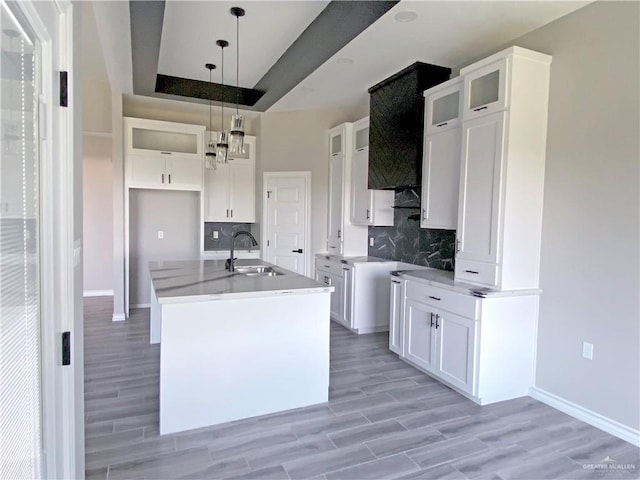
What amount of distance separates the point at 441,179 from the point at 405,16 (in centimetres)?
142

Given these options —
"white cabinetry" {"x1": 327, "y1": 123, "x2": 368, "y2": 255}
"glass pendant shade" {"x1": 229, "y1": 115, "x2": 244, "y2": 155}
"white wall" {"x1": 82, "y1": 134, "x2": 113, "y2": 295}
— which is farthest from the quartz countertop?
"white wall" {"x1": 82, "y1": 134, "x2": 113, "y2": 295}

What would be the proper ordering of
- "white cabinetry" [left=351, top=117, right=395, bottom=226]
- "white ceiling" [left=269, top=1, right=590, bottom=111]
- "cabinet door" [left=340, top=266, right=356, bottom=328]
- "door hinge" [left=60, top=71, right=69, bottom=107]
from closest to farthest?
"door hinge" [left=60, top=71, right=69, bottom=107], "white ceiling" [left=269, top=1, right=590, bottom=111], "cabinet door" [left=340, top=266, right=356, bottom=328], "white cabinetry" [left=351, top=117, right=395, bottom=226]

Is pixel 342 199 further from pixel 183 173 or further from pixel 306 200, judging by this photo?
pixel 183 173

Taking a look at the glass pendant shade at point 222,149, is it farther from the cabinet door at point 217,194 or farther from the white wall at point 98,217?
the white wall at point 98,217

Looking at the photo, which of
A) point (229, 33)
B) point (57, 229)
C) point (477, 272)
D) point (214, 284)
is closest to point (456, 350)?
point (477, 272)

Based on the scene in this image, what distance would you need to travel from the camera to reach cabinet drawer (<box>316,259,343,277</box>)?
5023 mm

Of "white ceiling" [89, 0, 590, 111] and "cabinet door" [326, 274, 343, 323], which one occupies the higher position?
"white ceiling" [89, 0, 590, 111]

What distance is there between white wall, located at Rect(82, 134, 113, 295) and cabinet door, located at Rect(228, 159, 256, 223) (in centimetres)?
225

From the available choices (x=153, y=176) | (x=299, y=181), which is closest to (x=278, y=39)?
(x=299, y=181)

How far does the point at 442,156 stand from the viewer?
3.68 m

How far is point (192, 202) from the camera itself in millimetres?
6008

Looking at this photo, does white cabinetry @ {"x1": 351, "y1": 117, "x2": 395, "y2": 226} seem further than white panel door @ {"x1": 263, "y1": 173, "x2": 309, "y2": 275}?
No

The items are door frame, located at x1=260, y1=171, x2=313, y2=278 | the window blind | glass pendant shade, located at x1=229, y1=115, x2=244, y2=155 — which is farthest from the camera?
door frame, located at x1=260, y1=171, x2=313, y2=278

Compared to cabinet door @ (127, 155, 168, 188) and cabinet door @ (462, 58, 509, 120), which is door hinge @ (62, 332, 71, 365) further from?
cabinet door @ (127, 155, 168, 188)
